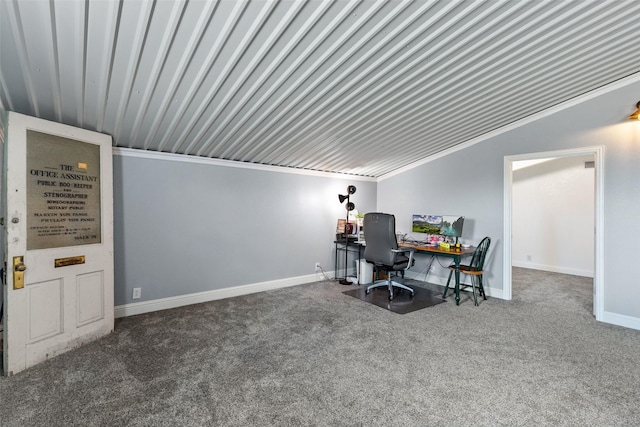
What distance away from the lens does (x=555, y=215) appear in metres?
5.91

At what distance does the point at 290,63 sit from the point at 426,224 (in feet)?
12.4

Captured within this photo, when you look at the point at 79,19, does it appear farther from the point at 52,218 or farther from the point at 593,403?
the point at 593,403

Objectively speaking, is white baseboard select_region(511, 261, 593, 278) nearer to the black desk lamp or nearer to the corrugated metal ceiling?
A: the black desk lamp

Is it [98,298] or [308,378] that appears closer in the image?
[308,378]

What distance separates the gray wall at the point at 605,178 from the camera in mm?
3199

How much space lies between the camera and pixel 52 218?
7.91ft

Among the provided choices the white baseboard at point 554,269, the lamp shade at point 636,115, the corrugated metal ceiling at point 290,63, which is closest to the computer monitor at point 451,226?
the corrugated metal ceiling at point 290,63

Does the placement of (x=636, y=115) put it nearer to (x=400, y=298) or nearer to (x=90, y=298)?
(x=400, y=298)

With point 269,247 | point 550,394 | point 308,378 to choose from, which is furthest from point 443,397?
point 269,247

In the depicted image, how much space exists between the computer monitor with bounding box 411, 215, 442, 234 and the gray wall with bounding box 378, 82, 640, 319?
157mm

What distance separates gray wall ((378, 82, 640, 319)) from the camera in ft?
10.5

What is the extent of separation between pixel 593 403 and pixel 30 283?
4172 millimetres

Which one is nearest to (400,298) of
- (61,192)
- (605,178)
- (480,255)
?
(480,255)

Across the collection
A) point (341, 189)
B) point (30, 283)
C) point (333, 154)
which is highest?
point (333, 154)
